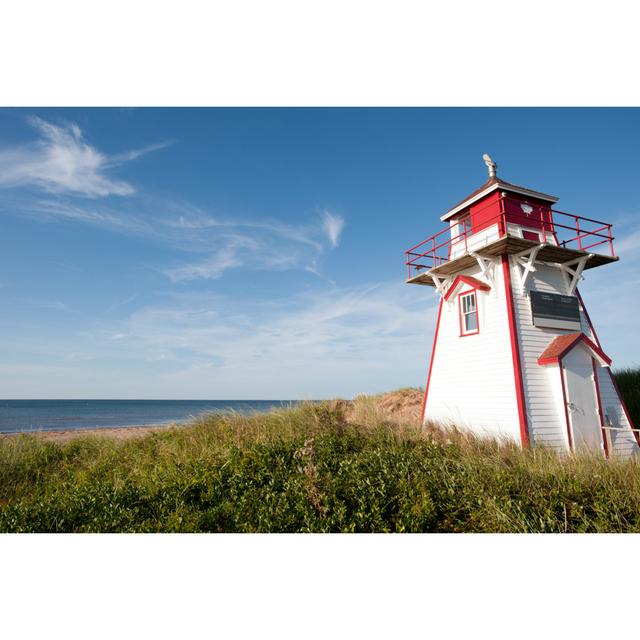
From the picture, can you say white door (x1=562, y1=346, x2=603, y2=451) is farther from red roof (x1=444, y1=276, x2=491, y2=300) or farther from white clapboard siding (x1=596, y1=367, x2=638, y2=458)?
red roof (x1=444, y1=276, x2=491, y2=300)

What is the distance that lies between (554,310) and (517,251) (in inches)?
95.0

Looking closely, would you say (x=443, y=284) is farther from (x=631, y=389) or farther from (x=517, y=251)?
(x=631, y=389)

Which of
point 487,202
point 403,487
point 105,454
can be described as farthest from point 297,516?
point 487,202

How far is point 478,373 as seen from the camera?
12.8 m

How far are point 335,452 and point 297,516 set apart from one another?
3.11 metres

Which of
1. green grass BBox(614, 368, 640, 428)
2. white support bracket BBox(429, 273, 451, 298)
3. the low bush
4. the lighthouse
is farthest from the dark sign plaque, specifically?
green grass BBox(614, 368, 640, 428)

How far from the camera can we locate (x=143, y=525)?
5.67 meters

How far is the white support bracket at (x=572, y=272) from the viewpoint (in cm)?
1312

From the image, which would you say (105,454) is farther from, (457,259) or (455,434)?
(457,259)

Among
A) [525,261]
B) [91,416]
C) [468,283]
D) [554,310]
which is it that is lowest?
[91,416]

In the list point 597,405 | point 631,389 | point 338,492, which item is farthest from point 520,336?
point 631,389

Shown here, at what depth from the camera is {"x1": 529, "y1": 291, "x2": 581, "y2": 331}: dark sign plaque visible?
1234cm

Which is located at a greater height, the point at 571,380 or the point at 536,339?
the point at 536,339

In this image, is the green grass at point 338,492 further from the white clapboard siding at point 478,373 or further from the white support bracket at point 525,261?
the white support bracket at point 525,261
